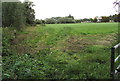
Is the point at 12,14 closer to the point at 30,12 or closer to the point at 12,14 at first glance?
the point at 12,14

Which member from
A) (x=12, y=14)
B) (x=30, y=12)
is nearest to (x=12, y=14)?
(x=12, y=14)

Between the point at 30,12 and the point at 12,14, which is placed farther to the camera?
the point at 30,12

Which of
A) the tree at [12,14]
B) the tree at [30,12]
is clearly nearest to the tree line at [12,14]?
the tree at [12,14]

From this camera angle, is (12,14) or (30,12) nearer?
(12,14)

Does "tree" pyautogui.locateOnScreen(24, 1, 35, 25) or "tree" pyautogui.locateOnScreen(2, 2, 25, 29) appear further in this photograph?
"tree" pyautogui.locateOnScreen(24, 1, 35, 25)

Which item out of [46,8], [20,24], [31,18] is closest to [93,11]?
[46,8]

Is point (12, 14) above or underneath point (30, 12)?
underneath

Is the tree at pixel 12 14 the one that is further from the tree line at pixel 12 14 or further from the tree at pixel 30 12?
the tree at pixel 30 12

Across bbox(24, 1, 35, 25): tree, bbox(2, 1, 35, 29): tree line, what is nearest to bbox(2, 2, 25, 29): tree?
bbox(2, 1, 35, 29): tree line

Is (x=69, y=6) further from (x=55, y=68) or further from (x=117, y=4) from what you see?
(x=55, y=68)

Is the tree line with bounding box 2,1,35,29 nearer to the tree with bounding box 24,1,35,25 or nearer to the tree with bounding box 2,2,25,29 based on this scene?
the tree with bounding box 2,2,25,29

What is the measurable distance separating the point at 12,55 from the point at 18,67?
130 cm

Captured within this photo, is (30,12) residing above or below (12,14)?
above

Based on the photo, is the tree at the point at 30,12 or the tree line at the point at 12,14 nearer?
the tree line at the point at 12,14
